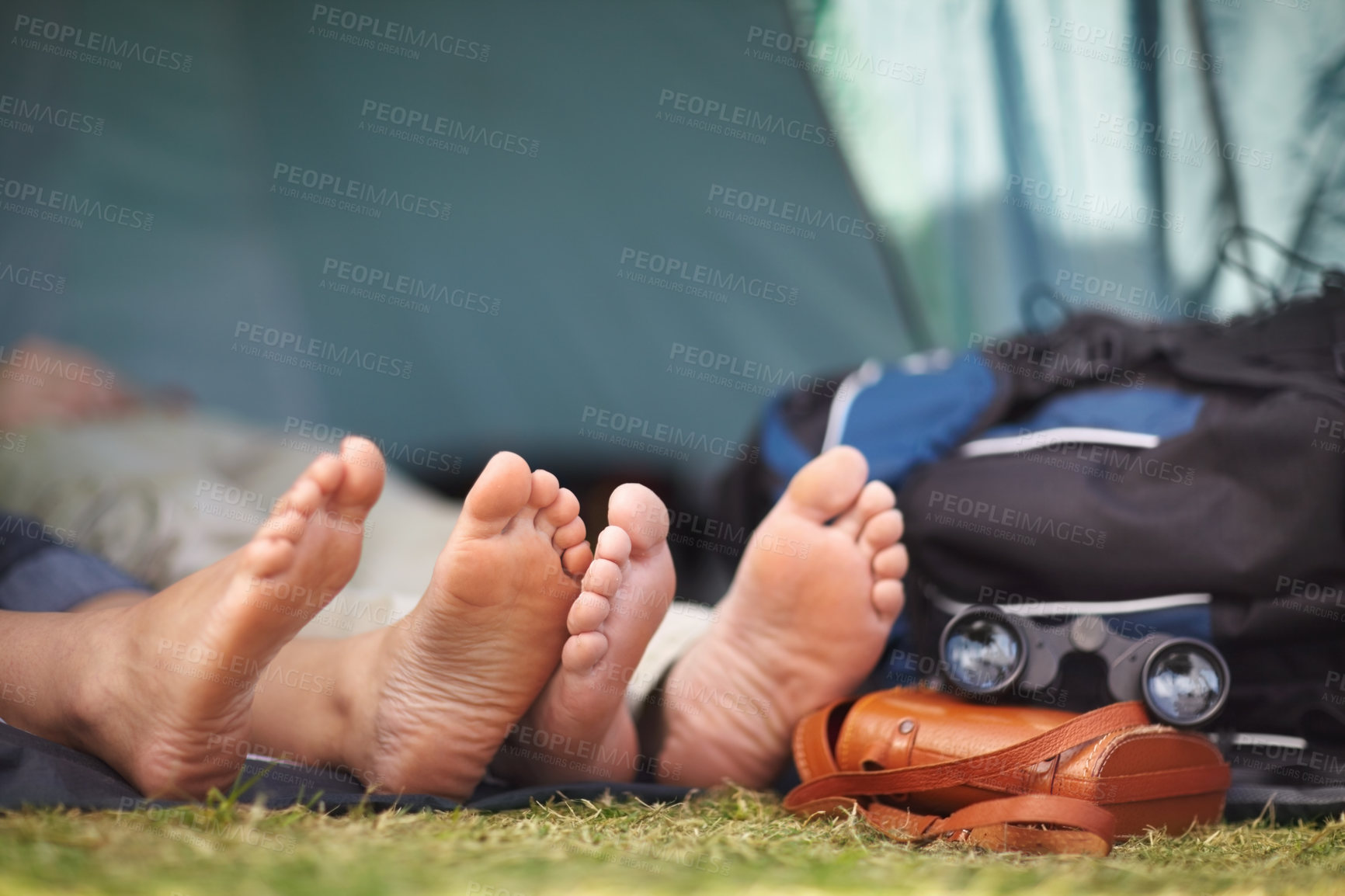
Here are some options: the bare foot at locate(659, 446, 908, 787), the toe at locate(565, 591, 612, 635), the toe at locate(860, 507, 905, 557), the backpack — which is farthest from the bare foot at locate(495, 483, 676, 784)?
the backpack

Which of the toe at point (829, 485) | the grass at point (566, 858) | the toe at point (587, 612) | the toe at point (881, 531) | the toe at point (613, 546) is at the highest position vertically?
the toe at point (829, 485)

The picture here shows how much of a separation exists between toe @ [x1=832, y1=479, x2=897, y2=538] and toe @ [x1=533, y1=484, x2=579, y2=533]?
292 mm

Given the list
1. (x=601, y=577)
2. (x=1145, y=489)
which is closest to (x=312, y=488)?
(x=601, y=577)

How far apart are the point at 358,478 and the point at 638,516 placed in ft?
0.76

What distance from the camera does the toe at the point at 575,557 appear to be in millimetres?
779

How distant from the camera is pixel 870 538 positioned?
35.9 inches

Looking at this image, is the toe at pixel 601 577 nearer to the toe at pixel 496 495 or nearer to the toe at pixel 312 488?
the toe at pixel 496 495

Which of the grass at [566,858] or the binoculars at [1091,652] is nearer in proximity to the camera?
the grass at [566,858]

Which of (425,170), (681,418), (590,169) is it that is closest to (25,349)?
(425,170)

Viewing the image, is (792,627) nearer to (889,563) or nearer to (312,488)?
(889,563)

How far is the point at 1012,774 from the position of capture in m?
0.77

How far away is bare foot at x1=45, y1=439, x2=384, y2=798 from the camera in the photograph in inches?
26.5

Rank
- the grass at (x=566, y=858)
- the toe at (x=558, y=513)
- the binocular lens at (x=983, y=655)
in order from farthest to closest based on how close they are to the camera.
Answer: the binocular lens at (x=983, y=655)
the toe at (x=558, y=513)
the grass at (x=566, y=858)

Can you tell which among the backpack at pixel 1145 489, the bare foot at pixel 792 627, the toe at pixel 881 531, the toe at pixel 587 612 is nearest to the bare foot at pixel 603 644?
the toe at pixel 587 612
